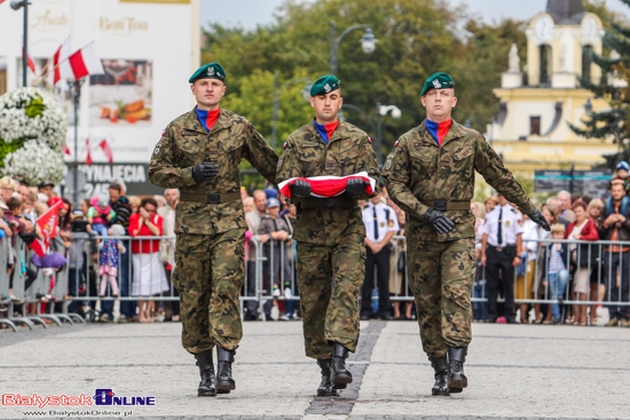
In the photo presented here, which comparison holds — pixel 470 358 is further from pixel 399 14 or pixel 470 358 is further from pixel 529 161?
pixel 529 161

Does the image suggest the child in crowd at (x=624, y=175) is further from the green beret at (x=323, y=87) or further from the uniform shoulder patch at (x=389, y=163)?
the green beret at (x=323, y=87)

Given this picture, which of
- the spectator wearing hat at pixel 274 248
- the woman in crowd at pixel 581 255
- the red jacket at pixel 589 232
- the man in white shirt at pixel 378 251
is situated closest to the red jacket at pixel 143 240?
the spectator wearing hat at pixel 274 248

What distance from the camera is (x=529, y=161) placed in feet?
378

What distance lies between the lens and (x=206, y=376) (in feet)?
35.3

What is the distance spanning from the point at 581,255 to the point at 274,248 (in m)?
4.03

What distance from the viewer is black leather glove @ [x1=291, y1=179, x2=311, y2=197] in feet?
34.0

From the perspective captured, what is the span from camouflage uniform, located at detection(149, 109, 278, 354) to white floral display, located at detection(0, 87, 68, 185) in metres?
16.9

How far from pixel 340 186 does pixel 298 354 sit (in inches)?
157

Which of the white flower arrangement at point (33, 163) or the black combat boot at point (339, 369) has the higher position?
the white flower arrangement at point (33, 163)

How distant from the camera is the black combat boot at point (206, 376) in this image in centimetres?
1065

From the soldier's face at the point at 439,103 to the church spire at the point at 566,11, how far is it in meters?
109

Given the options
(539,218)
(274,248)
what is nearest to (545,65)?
(274,248)

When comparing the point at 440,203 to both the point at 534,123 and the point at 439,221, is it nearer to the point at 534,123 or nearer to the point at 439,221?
the point at 439,221

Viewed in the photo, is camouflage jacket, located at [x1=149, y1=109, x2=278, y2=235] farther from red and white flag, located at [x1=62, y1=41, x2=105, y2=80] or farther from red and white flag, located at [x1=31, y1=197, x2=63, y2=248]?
red and white flag, located at [x1=62, y1=41, x2=105, y2=80]
